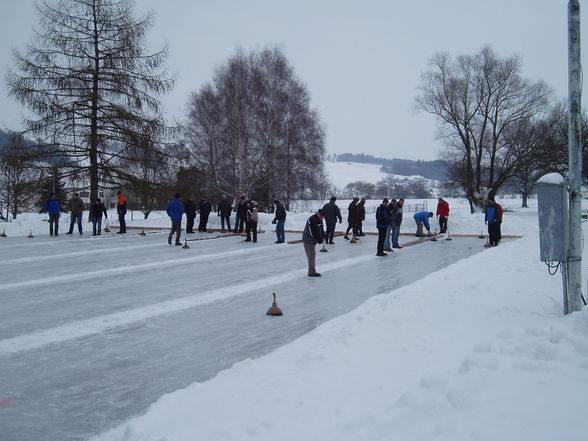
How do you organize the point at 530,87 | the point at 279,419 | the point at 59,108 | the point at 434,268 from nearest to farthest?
the point at 279,419
the point at 434,268
the point at 59,108
the point at 530,87

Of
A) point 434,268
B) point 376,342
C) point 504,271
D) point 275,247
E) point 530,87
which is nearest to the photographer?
point 376,342

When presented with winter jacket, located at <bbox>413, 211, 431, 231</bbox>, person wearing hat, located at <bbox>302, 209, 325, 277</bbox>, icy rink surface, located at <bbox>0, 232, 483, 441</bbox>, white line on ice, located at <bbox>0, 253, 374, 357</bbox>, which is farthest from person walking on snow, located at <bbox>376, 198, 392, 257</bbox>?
winter jacket, located at <bbox>413, 211, 431, 231</bbox>

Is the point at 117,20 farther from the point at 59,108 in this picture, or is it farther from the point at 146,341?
the point at 146,341

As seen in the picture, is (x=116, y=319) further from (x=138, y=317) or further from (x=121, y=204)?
(x=121, y=204)

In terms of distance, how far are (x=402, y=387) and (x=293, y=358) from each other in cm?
143

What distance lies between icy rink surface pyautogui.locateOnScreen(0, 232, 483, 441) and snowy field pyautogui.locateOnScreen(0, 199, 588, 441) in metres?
0.03

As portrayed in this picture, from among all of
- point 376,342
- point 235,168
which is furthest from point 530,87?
point 376,342

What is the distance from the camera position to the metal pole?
20.2 feet

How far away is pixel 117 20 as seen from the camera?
90.2 ft

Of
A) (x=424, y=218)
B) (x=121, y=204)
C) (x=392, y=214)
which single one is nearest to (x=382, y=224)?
(x=392, y=214)

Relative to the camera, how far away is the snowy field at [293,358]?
3611 millimetres

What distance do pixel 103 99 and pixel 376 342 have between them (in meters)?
26.1

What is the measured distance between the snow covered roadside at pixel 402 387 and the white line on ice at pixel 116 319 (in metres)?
2.88

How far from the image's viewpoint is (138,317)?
768cm
